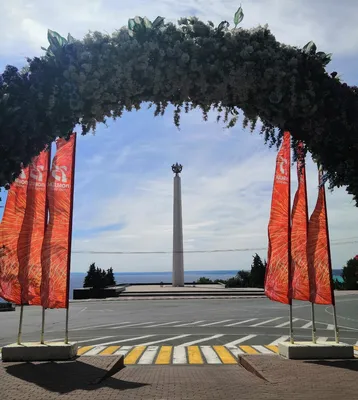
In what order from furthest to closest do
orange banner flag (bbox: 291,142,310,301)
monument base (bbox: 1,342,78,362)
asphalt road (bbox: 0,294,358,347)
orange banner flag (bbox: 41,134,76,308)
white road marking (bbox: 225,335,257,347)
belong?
asphalt road (bbox: 0,294,358,347), white road marking (bbox: 225,335,257,347), orange banner flag (bbox: 291,142,310,301), orange banner flag (bbox: 41,134,76,308), monument base (bbox: 1,342,78,362)

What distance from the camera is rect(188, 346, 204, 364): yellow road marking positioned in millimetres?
11340

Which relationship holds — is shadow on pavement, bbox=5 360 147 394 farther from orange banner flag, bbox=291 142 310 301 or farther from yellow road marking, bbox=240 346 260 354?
yellow road marking, bbox=240 346 260 354

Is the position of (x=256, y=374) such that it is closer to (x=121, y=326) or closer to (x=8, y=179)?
(x=8, y=179)

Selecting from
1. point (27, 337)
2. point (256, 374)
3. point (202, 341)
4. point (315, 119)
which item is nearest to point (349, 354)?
point (256, 374)

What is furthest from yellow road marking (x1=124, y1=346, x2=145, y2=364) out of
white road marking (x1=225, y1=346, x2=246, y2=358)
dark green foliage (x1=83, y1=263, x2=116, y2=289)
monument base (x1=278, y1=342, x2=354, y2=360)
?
dark green foliage (x1=83, y1=263, x2=116, y2=289)

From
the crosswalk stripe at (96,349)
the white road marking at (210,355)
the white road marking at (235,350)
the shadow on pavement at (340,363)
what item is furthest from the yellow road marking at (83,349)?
the shadow on pavement at (340,363)

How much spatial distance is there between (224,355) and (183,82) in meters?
9.21

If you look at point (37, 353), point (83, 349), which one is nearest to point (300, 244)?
point (37, 353)

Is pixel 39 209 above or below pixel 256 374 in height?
above

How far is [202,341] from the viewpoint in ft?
50.2

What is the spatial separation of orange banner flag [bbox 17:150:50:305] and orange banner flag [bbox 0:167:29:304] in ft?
0.32

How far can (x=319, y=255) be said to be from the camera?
1105 centimetres

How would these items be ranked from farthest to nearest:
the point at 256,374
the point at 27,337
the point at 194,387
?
the point at 27,337 < the point at 256,374 < the point at 194,387

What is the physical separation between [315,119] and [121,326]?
1746 cm
